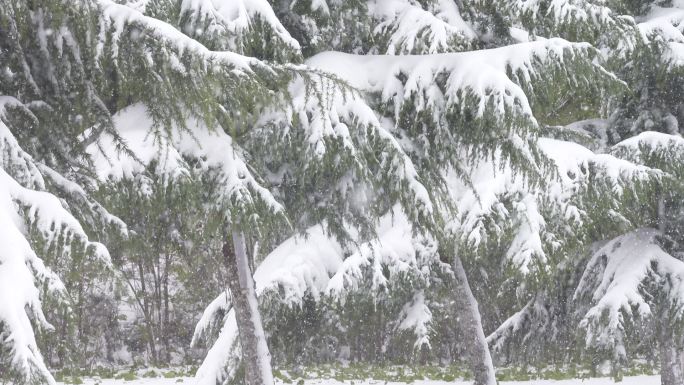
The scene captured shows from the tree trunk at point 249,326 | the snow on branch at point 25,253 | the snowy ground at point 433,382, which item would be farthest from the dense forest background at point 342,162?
the snowy ground at point 433,382

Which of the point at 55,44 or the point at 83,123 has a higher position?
the point at 55,44

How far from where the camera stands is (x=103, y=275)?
334 cm

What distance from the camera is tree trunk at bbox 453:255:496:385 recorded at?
9117mm

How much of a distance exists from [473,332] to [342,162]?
456cm

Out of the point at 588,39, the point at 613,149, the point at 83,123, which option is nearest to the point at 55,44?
the point at 83,123

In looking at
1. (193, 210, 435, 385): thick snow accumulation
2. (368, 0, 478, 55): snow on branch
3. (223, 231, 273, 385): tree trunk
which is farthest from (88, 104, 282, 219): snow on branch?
(368, 0, 478, 55): snow on branch

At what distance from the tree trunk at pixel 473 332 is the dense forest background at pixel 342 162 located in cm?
3

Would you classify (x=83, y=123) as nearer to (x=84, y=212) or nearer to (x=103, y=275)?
(x=84, y=212)

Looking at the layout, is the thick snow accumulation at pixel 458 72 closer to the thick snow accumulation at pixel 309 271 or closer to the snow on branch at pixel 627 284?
the thick snow accumulation at pixel 309 271

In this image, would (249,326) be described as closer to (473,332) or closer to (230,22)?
(230,22)

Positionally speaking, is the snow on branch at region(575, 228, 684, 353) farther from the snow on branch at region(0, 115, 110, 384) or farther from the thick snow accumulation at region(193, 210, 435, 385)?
Answer: the snow on branch at region(0, 115, 110, 384)

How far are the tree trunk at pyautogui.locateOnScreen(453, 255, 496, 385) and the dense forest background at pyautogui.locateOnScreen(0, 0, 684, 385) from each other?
Answer: 0.03m

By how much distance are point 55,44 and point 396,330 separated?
9302 mm

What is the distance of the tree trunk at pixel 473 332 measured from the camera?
9.12 meters
